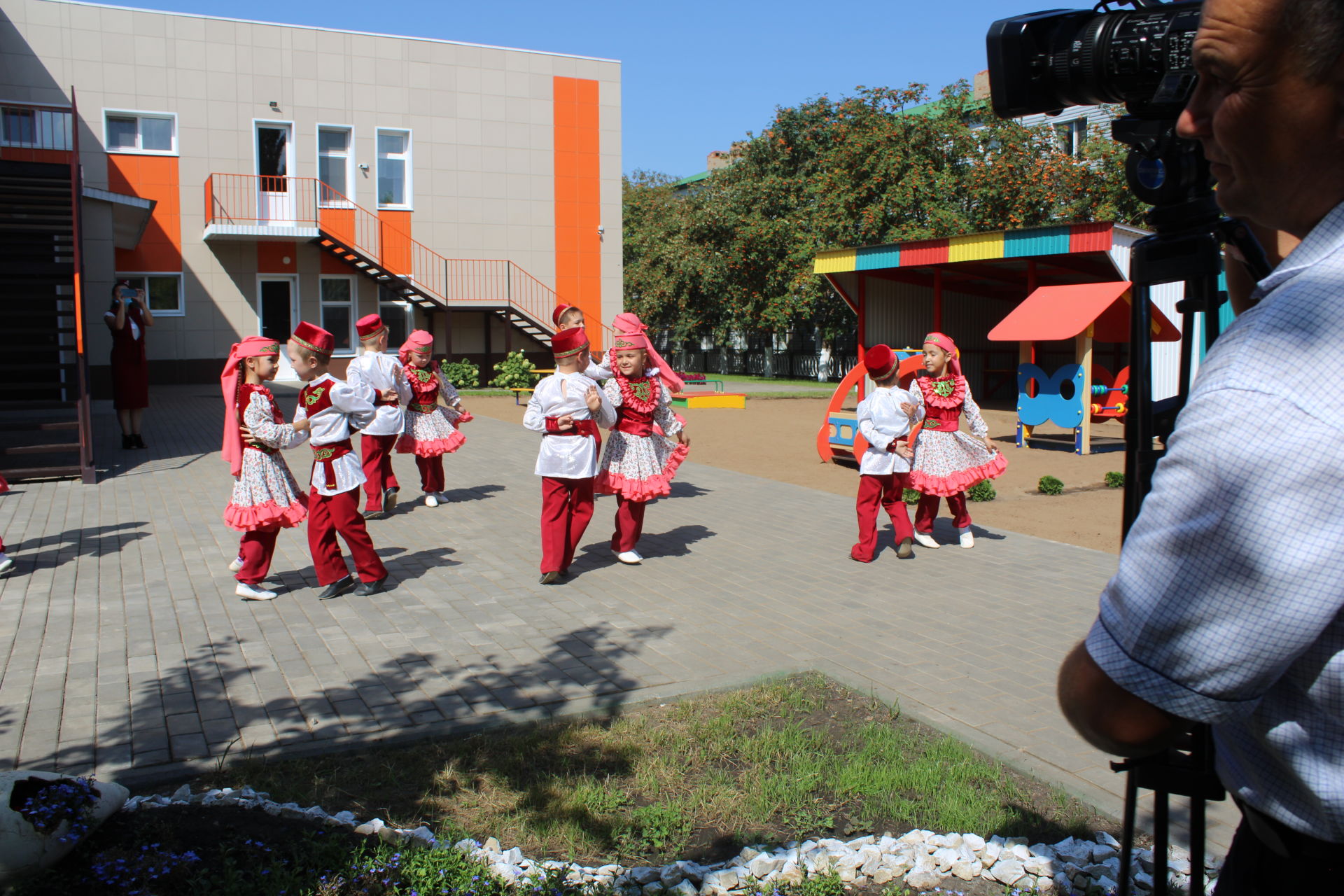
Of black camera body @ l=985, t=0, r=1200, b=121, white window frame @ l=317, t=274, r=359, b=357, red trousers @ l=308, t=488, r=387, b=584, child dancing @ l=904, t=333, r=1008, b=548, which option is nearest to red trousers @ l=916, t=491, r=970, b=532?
child dancing @ l=904, t=333, r=1008, b=548

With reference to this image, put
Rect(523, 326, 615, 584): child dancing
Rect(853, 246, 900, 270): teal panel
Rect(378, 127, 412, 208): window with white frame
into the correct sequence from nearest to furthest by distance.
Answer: Rect(523, 326, 615, 584): child dancing
Rect(853, 246, 900, 270): teal panel
Rect(378, 127, 412, 208): window with white frame

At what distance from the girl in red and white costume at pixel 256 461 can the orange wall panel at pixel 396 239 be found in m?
22.7

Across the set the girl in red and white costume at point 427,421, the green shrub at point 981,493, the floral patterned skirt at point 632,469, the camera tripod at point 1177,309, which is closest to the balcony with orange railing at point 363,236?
the girl in red and white costume at point 427,421

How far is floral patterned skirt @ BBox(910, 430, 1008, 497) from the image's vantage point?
8.35 m

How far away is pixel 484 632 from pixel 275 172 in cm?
2493

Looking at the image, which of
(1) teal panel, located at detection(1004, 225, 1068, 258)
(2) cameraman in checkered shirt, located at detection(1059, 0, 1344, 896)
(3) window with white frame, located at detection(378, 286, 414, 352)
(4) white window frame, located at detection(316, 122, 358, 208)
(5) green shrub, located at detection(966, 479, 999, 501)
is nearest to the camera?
(2) cameraman in checkered shirt, located at detection(1059, 0, 1344, 896)

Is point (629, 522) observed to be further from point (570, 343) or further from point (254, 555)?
point (254, 555)

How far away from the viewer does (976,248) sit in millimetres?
19047

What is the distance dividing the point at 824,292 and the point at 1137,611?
3542 cm

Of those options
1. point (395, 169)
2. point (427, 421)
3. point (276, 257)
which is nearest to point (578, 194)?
point (395, 169)

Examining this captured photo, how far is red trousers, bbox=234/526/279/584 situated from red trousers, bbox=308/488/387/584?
0.95 feet

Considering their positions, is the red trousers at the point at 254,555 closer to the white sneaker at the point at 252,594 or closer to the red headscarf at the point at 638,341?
the white sneaker at the point at 252,594

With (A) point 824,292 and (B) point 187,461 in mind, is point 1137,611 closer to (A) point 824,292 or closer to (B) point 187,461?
(B) point 187,461

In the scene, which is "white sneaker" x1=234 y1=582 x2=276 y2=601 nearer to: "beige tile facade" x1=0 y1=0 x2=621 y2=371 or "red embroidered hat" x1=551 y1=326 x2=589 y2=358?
"red embroidered hat" x1=551 y1=326 x2=589 y2=358
